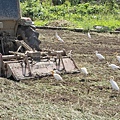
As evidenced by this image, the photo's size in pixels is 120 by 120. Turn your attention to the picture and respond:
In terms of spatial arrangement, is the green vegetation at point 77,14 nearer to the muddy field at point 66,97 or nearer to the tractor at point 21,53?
the tractor at point 21,53

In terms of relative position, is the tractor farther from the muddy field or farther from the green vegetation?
the green vegetation

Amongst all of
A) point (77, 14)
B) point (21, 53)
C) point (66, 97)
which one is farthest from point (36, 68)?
point (77, 14)

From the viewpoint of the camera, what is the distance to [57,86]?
8.56 meters

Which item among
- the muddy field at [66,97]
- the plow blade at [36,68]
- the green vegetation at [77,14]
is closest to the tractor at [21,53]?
the plow blade at [36,68]

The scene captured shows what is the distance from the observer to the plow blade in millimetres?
8977

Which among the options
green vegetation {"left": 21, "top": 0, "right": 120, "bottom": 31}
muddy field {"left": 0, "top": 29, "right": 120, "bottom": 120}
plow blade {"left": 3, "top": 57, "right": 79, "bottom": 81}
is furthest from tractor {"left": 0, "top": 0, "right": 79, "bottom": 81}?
green vegetation {"left": 21, "top": 0, "right": 120, "bottom": 31}

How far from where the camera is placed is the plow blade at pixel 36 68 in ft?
29.5

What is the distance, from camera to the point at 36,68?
934 cm

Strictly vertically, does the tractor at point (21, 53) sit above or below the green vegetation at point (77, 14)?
above

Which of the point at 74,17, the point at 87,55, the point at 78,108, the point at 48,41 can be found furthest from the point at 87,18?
the point at 78,108

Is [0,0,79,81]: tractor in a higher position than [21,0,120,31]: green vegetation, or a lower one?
higher

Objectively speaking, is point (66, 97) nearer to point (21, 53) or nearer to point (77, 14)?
point (21, 53)

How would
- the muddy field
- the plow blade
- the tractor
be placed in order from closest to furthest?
the muddy field, the plow blade, the tractor

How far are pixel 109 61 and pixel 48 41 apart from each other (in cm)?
387
